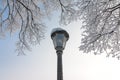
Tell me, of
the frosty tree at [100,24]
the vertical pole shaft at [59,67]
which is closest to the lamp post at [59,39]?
the vertical pole shaft at [59,67]

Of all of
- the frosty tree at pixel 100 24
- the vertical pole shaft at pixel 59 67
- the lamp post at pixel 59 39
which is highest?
the frosty tree at pixel 100 24

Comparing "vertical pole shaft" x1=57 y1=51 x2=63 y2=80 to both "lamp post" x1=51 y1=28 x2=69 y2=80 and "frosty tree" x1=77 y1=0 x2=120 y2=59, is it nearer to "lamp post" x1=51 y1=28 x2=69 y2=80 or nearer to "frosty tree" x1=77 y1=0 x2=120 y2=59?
"lamp post" x1=51 y1=28 x2=69 y2=80

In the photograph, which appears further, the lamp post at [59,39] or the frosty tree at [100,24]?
the frosty tree at [100,24]

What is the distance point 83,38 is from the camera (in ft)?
19.3

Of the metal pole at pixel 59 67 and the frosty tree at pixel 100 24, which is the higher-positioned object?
the frosty tree at pixel 100 24

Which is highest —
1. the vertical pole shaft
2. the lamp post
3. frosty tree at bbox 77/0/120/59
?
frosty tree at bbox 77/0/120/59

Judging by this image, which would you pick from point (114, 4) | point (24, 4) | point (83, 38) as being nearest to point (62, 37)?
point (83, 38)

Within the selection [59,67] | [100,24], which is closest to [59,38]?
[59,67]

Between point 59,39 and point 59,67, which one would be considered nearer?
point 59,67

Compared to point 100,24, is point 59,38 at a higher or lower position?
lower

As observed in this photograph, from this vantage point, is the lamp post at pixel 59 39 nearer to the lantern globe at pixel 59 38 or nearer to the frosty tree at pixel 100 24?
the lantern globe at pixel 59 38

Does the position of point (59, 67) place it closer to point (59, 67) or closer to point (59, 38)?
point (59, 67)

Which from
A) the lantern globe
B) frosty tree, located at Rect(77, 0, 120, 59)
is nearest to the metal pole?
the lantern globe

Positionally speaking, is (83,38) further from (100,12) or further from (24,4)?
(24,4)
